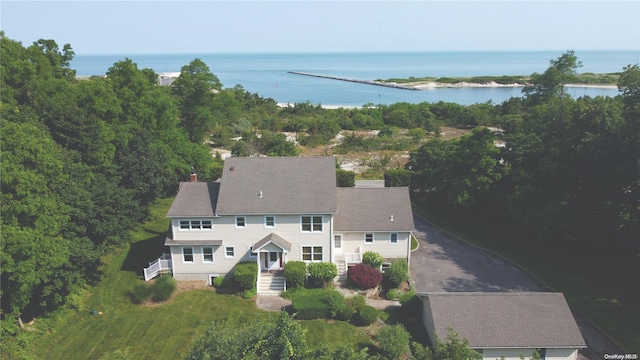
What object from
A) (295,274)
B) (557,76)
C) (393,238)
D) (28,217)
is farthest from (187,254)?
(557,76)

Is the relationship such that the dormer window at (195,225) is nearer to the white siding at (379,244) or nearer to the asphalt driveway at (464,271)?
the white siding at (379,244)

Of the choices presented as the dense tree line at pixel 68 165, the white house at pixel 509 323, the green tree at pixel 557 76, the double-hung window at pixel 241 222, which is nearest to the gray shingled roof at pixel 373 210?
the double-hung window at pixel 241 222

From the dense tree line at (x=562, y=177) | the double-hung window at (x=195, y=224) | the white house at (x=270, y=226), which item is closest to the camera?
the dense tree line at (x=562, y=177)

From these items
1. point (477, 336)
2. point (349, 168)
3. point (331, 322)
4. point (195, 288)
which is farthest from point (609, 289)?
point (349, 168)

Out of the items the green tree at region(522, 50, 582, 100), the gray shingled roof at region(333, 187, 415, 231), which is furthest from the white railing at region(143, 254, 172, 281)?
the green tree at region(522, 50, 582, 100)

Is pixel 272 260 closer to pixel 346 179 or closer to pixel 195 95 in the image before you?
pixel 346 179

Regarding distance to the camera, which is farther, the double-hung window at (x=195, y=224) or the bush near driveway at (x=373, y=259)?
the bush near driveway at (x=373, y=259)

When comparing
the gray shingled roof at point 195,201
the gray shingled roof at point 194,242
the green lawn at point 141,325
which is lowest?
the green lawn at point 141,325
